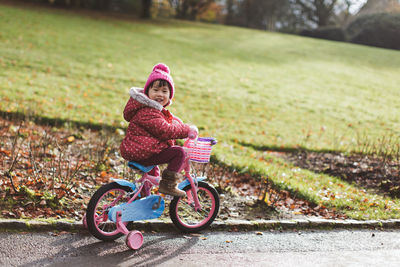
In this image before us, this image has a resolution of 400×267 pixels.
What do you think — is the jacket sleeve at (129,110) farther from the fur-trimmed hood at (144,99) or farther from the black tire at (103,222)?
the black tire at (103,222)

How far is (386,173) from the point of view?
762 cm

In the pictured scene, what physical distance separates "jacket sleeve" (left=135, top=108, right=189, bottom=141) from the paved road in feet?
3.89

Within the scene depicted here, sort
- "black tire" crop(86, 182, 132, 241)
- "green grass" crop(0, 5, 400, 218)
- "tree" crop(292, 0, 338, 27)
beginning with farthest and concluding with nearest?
"tree" crop(292, 0, 338, 27) < "green grass" crop(0, 5, 400, 218) < "black tire" crop(86, 182, 132, 241)

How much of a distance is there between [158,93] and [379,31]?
113 feet

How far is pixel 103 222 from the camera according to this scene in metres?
4.37

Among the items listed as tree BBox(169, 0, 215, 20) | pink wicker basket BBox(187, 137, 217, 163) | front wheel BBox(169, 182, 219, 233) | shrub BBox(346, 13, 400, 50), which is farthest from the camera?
tree BBox(169, 0, 215, 20)

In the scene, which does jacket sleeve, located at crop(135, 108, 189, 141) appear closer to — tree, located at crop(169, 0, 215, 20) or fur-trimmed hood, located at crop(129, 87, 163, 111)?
fur-trimmed hood, located at crop(129, 87, 163, 111)

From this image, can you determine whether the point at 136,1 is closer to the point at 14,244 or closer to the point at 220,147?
the point at 220,147

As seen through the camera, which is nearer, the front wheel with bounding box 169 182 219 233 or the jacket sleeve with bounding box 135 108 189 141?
the jacket sleeve with bounding box 135 108 189 141

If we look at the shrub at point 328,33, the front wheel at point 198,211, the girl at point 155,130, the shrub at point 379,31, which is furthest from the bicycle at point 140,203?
the shrub at point 328,33

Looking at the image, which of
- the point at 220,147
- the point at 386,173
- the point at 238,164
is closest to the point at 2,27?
the point at 220,147

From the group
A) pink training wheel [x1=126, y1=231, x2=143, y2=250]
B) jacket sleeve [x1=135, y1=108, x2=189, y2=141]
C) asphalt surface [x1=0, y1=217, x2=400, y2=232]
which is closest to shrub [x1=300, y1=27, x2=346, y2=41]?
asphalt surface [x1=0, y1=217, x2=400, y2=232]

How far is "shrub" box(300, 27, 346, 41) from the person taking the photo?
36688 millimetres

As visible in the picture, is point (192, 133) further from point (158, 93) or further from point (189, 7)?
point (189, 7)
